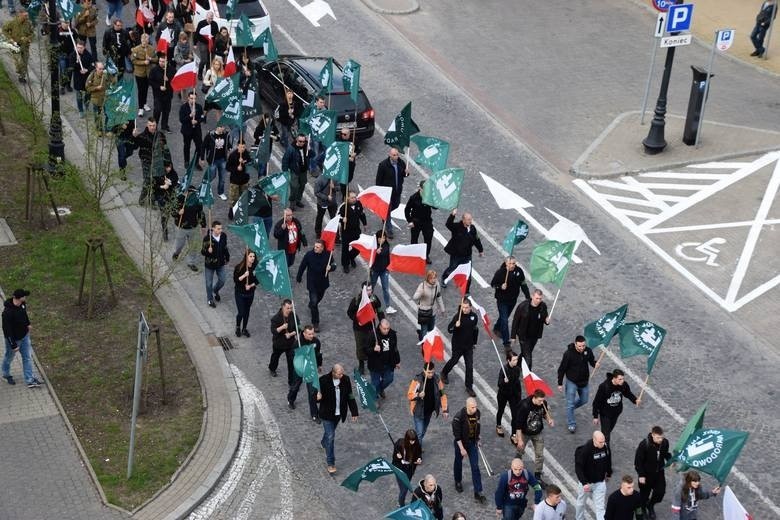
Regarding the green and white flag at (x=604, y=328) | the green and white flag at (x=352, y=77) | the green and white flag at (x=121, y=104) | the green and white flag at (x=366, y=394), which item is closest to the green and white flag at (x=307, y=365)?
the green and white flag at (x=366, y=394)

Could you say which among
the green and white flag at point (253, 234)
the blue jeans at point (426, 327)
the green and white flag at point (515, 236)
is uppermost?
the green and white flag at point (253, 234)

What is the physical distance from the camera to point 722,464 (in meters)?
17.0

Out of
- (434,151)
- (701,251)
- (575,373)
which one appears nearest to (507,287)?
(575,373)

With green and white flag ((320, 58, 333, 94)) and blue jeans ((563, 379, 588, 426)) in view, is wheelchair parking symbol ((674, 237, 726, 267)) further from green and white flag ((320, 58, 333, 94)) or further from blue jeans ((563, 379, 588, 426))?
green and white flag ((320, 58, 333, 94))

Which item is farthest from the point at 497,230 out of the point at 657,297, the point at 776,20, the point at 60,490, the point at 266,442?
the point at 776,20

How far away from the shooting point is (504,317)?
21984 millimetres

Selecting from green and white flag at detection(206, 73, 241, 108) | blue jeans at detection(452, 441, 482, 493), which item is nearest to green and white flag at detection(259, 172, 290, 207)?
green and white flag at detection(206, 73, 241, 108)

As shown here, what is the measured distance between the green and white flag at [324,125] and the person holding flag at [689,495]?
400 inches

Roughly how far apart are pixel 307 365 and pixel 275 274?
2.39 m

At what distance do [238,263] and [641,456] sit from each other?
8888 millimetres

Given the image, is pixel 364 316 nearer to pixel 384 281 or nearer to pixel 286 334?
pixel 286 334

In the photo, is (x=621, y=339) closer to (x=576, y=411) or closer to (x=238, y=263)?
(x=576, y=411)

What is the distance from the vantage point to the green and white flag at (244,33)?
28891 mm

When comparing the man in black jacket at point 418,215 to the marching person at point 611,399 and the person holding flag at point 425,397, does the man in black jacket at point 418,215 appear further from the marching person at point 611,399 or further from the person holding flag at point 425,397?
the marching person at point 611,399
